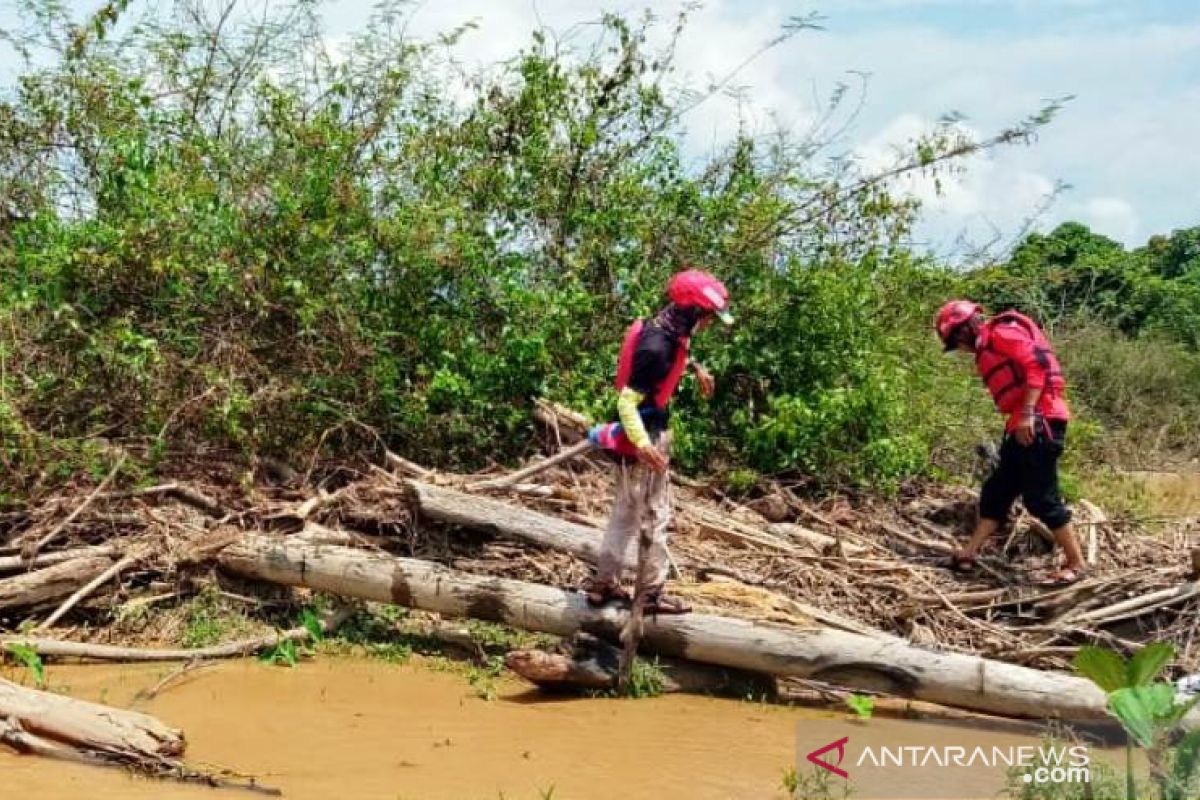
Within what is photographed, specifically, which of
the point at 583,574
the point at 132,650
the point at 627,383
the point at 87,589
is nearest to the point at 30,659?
the point at 132,650

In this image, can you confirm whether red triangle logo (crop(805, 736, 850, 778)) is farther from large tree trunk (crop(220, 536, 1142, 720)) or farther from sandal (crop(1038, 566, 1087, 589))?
sandal (crop(1038, 566, 1087, 589))

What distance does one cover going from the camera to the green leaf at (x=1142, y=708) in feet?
11.9

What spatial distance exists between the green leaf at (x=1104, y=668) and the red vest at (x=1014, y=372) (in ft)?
12.3

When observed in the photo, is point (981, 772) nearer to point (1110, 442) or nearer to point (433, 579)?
point (433, 579)

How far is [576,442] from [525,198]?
219cm

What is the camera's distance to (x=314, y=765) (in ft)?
17.0

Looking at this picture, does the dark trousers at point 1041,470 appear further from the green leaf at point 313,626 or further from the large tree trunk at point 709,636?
the green leaf at point 313,626

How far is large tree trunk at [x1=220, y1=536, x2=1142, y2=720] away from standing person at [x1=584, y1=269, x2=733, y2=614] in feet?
0.57

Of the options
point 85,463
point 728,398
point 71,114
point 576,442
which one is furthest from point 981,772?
point 71,114

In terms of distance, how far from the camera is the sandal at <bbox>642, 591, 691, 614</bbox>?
642 centimetres

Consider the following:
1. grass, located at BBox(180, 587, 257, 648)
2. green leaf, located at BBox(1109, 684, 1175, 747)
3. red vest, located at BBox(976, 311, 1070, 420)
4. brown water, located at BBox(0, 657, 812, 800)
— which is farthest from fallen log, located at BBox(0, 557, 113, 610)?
green leaf, located at BBox(1109, 684, 1175, 747)

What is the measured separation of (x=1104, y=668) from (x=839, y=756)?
1.83m

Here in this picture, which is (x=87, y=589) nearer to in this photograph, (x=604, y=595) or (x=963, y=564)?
(x=604, y=595)

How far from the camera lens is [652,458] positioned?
623 cm
